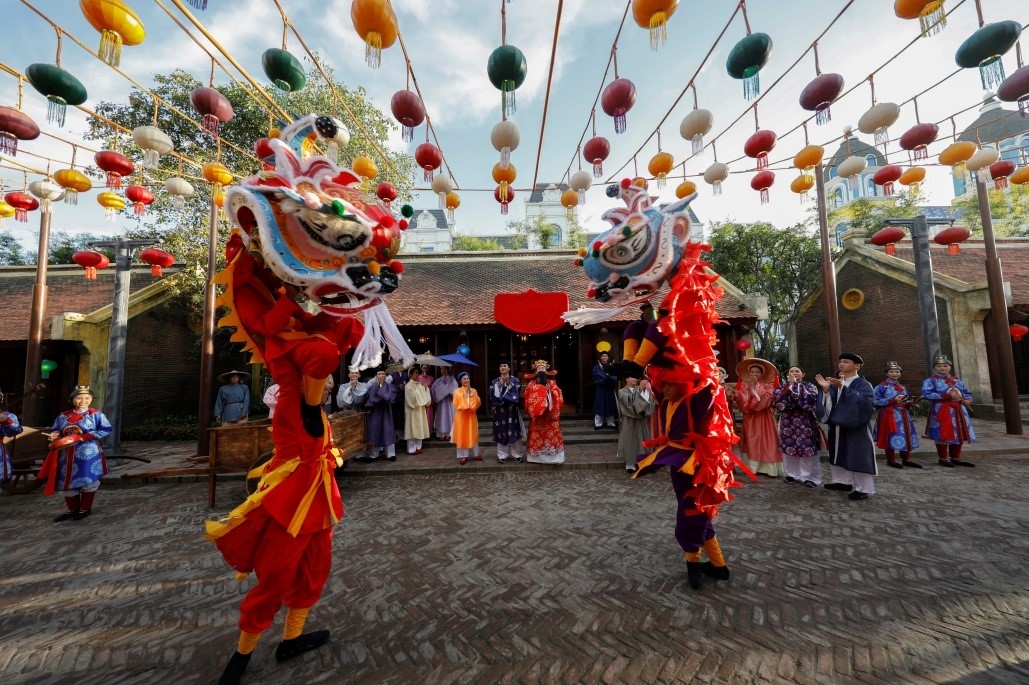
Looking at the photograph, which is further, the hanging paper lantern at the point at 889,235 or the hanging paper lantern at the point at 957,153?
the hanging paper lantern at the point at 889,235

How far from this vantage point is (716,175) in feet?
22.6

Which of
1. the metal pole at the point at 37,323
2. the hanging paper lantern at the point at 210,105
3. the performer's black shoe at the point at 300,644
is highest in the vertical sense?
the hanging paper lantern at the point at 210,105

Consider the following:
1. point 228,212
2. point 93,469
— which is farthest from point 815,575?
point 93,469

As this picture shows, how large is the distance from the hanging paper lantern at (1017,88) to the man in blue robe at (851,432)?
3237 mm

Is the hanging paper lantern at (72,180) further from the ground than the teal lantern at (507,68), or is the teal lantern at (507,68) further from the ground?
the teal lantern at (507,68)

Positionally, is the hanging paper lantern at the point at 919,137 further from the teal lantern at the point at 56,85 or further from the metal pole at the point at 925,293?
the teal lantern at the point at 56,85

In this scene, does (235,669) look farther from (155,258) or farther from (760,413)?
(155,258)

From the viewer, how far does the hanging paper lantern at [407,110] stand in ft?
16.7

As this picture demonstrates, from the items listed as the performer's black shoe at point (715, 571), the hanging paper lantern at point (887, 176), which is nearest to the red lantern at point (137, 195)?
the performer's black shoe at point (715, 571)

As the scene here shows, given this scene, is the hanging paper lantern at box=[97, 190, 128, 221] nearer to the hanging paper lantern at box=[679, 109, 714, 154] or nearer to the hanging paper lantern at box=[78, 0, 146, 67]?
the hanging paper lantern at box=[78, 0, 146, 67]

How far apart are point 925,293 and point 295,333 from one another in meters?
14.3

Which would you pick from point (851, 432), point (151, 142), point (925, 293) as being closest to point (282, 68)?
point (151, 142)

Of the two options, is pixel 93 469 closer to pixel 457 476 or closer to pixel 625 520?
pixel 457 476

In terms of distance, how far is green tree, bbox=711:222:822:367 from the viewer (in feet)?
51.5
